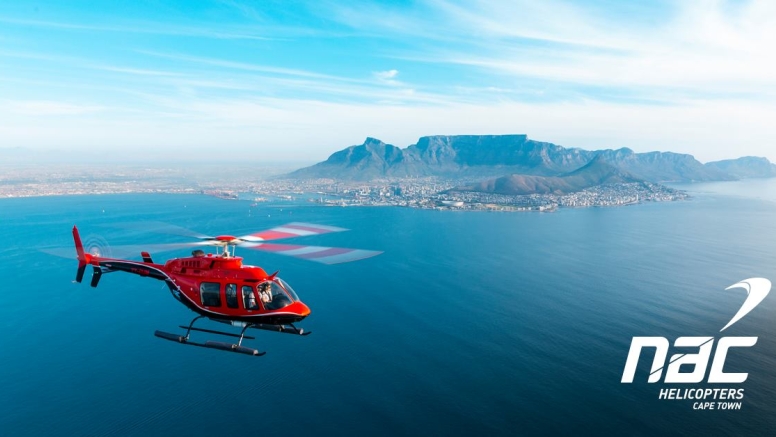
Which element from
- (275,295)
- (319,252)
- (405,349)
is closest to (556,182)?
(405,349)

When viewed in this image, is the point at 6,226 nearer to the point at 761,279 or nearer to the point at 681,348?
the point at 681,348

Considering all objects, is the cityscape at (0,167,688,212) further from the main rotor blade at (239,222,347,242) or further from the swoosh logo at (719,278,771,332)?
the main rotor blade at (239,222,347,242)

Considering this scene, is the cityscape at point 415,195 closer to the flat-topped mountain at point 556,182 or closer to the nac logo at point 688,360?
the flat-topped mountain at point 556,182

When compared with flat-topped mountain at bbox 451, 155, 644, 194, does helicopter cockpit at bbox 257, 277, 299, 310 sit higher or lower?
lower

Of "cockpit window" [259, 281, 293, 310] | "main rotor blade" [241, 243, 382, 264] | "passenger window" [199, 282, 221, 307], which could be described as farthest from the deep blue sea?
"main rotor blade" [241, 243, 382, 264]

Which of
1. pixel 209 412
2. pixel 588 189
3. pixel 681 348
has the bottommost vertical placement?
pixel 209 412

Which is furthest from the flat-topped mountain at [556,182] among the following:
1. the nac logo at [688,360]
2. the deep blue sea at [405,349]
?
the nac logo at [688,360]

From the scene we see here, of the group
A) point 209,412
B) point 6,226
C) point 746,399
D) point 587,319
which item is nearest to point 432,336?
point 587,319

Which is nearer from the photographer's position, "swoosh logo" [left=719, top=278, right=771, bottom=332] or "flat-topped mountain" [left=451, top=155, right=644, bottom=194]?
"swoosh logo" [left=719, top=278, right=771, bottom=332]
